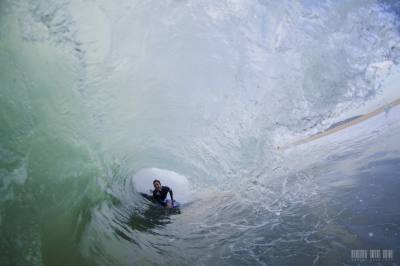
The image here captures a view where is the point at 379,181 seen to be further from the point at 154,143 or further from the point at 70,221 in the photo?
the point at 70,221

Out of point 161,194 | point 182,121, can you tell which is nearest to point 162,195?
point 161,194

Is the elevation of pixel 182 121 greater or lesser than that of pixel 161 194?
greater

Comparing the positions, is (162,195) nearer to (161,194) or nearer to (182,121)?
(161,194)

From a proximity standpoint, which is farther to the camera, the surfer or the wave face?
the surfer

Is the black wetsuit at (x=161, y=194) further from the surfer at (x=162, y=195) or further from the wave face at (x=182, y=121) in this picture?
the wave face at (x=182, y=121)

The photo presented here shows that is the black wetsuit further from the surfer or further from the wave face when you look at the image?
the wave face

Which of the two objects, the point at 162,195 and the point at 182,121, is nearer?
the point at 182,121

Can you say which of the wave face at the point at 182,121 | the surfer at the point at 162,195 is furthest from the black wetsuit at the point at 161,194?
the wave face at the point at 182,121

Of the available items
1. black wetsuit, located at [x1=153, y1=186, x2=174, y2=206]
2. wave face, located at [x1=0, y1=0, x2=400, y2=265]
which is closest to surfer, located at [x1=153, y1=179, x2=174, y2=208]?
black wetsuit, located at [x1=153, y1=186, x2=174, y2=206]

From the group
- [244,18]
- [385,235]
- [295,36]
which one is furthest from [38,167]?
[385,235]
